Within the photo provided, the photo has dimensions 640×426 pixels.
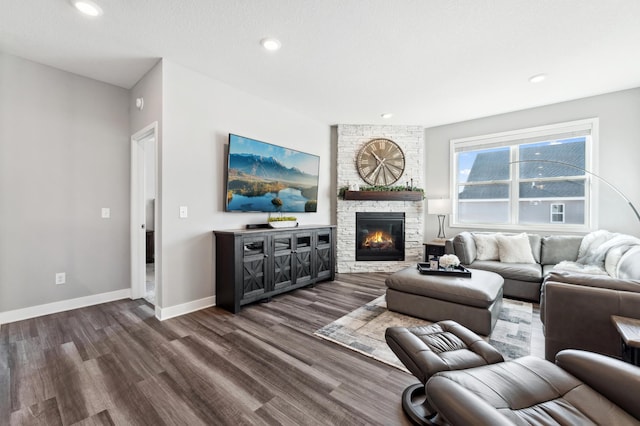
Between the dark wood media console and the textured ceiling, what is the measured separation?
194cm

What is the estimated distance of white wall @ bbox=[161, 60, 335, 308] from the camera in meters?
2.88

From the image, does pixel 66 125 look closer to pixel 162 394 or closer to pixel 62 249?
pixel 62 249

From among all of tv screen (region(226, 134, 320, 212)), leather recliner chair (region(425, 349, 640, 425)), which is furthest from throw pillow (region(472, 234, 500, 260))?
leather recliner chair (region(425, 349, 640, 425))

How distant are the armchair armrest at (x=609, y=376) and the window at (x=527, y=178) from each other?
3.21 meters

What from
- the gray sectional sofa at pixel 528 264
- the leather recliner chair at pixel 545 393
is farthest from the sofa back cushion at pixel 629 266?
the leather recliner chair at pixel 545 393

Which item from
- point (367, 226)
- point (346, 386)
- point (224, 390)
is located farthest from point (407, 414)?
point (367, 226)

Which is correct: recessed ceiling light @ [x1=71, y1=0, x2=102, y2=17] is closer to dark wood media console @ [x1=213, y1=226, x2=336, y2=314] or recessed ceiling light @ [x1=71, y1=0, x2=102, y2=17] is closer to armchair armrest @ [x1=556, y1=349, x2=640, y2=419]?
dark wood media console @ [x1=213, y1=226, x2=336, y2=314]

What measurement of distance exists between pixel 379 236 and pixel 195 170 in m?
3.43

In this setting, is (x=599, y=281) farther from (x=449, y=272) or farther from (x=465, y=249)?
(x=465, y=249)

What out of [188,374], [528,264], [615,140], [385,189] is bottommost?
[188,374]

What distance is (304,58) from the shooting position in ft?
9.23

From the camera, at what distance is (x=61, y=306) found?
3.03 meters

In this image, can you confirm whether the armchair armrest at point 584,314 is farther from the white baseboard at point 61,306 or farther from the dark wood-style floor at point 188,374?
the white baseboard at point 61,306

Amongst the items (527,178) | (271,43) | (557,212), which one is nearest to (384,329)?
(271,43)
